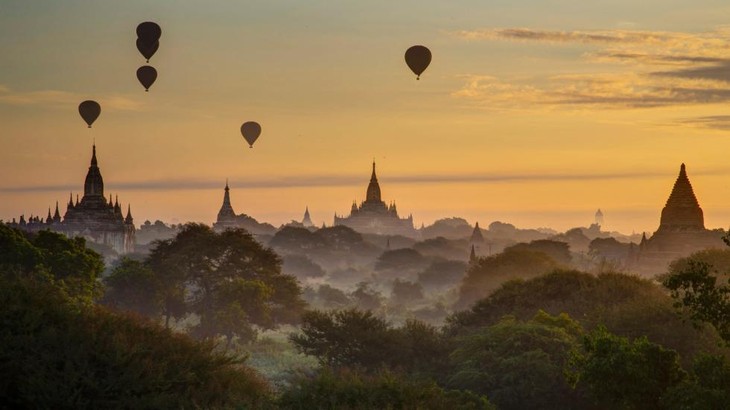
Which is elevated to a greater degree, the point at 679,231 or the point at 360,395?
the point at 679,231

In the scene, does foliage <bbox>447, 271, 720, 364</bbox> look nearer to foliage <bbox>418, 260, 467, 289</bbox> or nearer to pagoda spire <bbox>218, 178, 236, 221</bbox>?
foliage <bbox>418, 260, 467, 289</bbox>

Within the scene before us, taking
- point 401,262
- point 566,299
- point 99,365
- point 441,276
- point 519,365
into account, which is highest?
point 401,262

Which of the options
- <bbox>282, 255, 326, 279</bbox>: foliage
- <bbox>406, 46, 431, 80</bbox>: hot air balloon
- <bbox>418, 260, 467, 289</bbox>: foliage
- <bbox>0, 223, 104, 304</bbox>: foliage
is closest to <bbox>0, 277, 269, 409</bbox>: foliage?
<bbox>0, 223, 104, 304</bbox>: foliage

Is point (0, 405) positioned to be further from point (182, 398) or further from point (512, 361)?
point (512, 361)

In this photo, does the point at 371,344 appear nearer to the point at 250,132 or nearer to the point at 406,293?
the point at 250,132

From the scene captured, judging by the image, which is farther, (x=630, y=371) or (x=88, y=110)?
(x=88, y=110)

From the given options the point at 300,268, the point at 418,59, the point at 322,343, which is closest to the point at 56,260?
the point at 322,343

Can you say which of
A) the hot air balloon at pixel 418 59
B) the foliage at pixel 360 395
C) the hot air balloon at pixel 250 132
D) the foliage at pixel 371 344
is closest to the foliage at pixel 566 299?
Result: the foliage at pixel 371 344

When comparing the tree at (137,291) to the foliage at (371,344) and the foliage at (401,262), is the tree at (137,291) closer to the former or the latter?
the foliage at (371,344)
